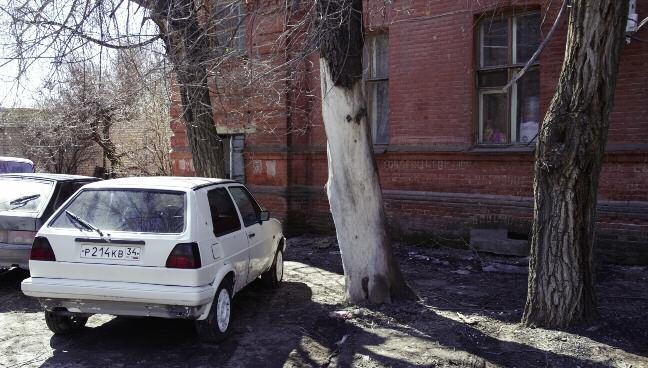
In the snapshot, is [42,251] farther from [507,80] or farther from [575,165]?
[507,80]

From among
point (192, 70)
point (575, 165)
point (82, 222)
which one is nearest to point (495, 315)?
point (575, 165)

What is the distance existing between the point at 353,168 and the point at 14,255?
4.11 meters

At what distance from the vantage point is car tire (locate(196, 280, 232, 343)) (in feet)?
16.8

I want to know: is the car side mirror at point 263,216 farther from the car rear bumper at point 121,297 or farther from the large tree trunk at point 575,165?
the large tree trunk at point 575,165

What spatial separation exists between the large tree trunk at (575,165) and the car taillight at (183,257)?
3.13m

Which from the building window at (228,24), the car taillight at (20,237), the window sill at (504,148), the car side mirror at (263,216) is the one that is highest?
the building window at (228,24)

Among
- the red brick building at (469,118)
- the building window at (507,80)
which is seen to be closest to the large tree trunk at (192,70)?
the red brick building at (469,118)

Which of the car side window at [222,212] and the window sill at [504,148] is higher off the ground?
the window sill at [504,148]

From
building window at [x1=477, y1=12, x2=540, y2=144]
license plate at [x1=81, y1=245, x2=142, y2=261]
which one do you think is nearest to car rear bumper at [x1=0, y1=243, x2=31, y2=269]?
license plate at [x1=81, y1=245, x2=142, y2=261]

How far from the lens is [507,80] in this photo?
988 cm

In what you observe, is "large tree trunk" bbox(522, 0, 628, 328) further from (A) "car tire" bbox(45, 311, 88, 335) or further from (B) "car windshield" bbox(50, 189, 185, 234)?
(A) "car tire" bbox(45, 311, 88, 335)

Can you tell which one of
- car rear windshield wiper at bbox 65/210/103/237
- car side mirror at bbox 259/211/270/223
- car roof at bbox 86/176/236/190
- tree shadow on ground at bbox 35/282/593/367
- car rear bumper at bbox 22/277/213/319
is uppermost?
car roof at bbox 86/176/236/190

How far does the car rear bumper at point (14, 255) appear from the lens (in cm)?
666

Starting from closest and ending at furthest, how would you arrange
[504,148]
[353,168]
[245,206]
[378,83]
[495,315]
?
[495,315] → [353,168] → [245,206] → [504,148] → [378,83]
